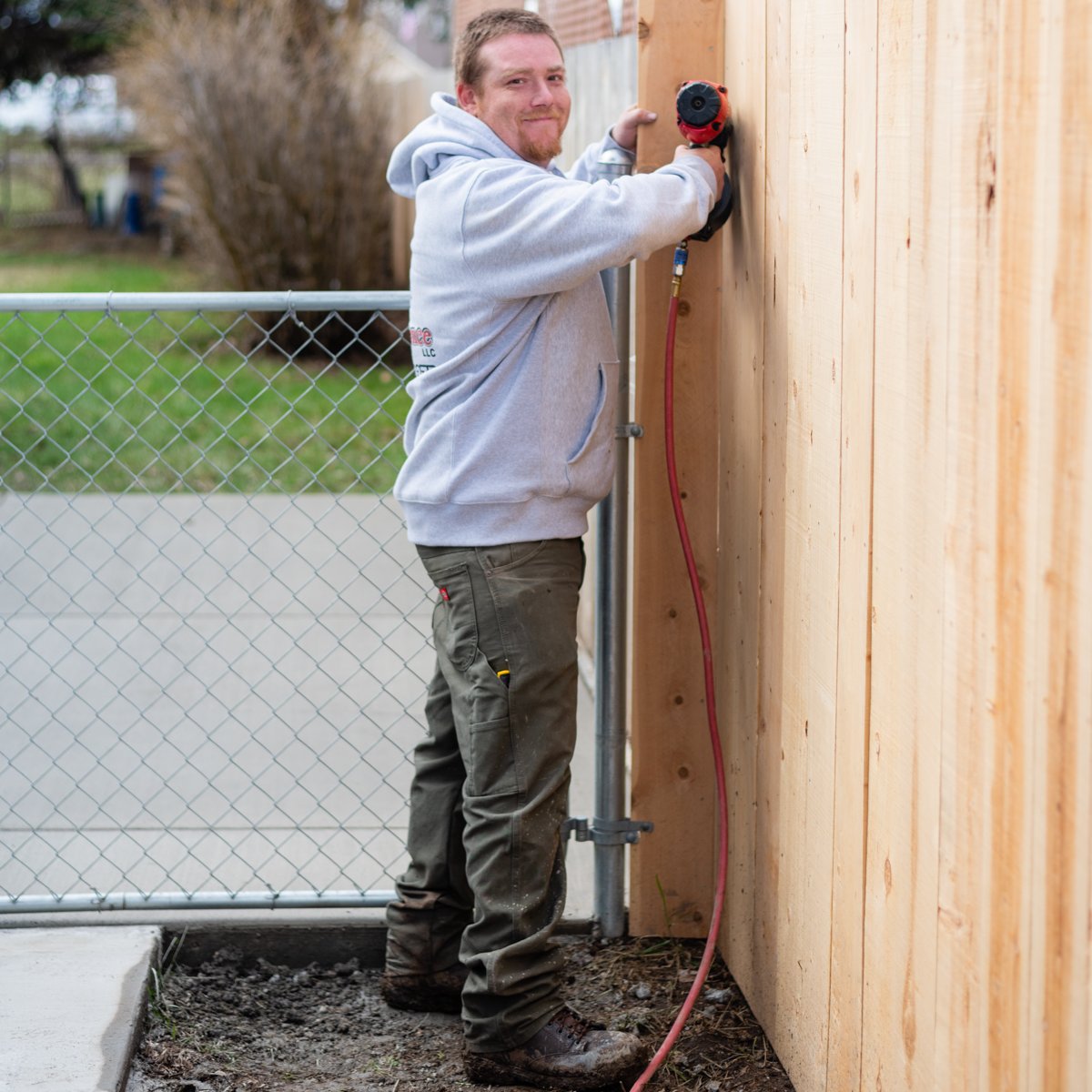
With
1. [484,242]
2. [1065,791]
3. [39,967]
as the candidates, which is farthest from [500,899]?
[1065,791]

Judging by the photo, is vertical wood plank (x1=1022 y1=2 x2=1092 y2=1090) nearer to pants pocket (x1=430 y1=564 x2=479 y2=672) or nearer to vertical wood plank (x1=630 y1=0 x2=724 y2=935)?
pants pocket (x1=430 y1=564 x2=479 y2=672)

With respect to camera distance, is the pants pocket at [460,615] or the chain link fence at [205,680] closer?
the pants pocket at [460,615]

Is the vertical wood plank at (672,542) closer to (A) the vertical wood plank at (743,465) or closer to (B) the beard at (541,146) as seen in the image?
(A) the vertical wood plank at (743,465)

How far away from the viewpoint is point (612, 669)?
3.56 metres

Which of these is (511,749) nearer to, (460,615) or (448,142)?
(460,615)

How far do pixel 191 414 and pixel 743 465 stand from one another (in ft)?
24.9

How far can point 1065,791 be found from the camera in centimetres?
173

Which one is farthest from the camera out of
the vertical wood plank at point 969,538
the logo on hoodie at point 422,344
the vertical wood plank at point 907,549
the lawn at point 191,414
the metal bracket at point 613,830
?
the lawn at point 191,414

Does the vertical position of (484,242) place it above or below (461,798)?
above

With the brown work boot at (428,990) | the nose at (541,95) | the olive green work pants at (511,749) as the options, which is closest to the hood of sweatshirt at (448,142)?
the nose at (541,95)

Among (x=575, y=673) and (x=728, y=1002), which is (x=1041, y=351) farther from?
(x=728, y=1002)

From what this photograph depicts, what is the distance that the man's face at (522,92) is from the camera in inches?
119

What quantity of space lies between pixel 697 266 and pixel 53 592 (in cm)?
405

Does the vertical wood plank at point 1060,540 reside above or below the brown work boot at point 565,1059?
above
